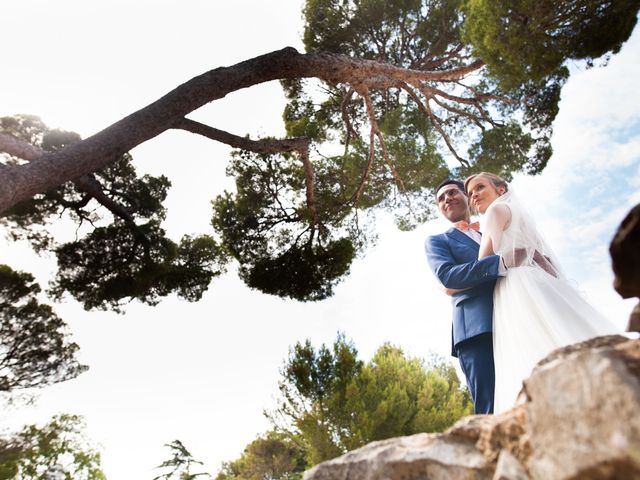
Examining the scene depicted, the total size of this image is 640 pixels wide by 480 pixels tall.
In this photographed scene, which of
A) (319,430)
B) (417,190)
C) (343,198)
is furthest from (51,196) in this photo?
(319,430)

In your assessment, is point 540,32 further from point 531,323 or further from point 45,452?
point 45,452

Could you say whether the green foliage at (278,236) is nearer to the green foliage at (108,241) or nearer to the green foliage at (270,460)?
the green foliage at (108,241)

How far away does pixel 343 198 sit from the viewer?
8062mm

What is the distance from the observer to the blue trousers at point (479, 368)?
2385 millimetres

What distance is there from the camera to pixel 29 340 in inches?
375

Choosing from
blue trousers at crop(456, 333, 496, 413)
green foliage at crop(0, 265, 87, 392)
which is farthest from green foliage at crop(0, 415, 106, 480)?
blue trousers at crop(456, 333, 496, 413)

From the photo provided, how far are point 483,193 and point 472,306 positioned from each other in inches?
33.5

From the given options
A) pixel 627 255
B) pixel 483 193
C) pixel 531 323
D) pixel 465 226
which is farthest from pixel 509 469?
pixel 465 226

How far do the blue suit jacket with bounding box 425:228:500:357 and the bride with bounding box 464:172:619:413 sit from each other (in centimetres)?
9

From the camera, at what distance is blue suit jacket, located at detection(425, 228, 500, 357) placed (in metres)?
2.49

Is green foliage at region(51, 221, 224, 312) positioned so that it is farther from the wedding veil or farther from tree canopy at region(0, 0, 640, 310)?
the wedding veil

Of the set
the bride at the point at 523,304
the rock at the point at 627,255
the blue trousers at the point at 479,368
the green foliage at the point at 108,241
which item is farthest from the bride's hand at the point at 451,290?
the green foliage at the point at 108,241

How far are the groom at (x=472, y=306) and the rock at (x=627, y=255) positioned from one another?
174 centimetres

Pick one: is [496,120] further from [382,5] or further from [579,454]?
[579,454]
